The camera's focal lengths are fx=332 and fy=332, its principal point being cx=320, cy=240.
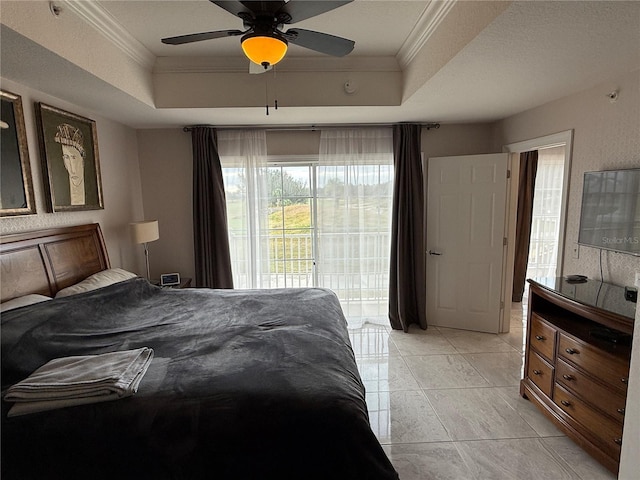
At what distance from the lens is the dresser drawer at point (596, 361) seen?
1839mm

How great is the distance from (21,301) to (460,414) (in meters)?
2.96

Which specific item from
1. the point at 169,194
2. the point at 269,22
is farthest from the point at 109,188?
the point at 269,22

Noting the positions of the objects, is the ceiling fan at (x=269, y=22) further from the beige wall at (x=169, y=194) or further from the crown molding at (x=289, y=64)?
the beige wall at (x=169, y=194)

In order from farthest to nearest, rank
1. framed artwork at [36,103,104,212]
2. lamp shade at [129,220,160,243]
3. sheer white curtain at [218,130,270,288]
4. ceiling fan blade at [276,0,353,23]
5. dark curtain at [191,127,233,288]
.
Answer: sheer white curtain at [218,130,270,288] → dark curtain at [191,127,233,288] → lamp shade at [129,220,160,243] → framed artwork at [36,103,104,212] → ceiling fan blade at [276,0,353,23]

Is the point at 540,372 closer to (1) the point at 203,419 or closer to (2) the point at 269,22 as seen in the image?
(1) the point at 203,419

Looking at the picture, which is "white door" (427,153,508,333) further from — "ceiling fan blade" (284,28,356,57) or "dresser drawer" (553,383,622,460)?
"ceiling fan blade" (284,28,356,57)

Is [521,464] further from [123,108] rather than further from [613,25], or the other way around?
[123,108]

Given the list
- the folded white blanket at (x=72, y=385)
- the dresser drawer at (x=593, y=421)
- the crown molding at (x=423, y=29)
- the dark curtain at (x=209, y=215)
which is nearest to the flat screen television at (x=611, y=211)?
the dresser drawer at (x=593, y=421)

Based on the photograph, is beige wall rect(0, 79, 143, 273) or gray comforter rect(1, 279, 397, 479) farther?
beige wall rect(0, 79, 143, 273)

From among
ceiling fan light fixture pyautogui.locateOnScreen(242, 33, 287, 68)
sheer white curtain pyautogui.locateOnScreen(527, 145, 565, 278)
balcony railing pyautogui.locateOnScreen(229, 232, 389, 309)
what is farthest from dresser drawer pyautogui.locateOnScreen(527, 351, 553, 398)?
sheer white curtain pyautogui.locateOnScreen(527, 145, 565, 278)

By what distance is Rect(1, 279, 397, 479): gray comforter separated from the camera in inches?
51.9

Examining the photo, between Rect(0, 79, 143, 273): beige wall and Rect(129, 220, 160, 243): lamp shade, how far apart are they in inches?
9.0

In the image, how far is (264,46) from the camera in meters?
1.59

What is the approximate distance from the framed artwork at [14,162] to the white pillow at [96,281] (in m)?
0.59
